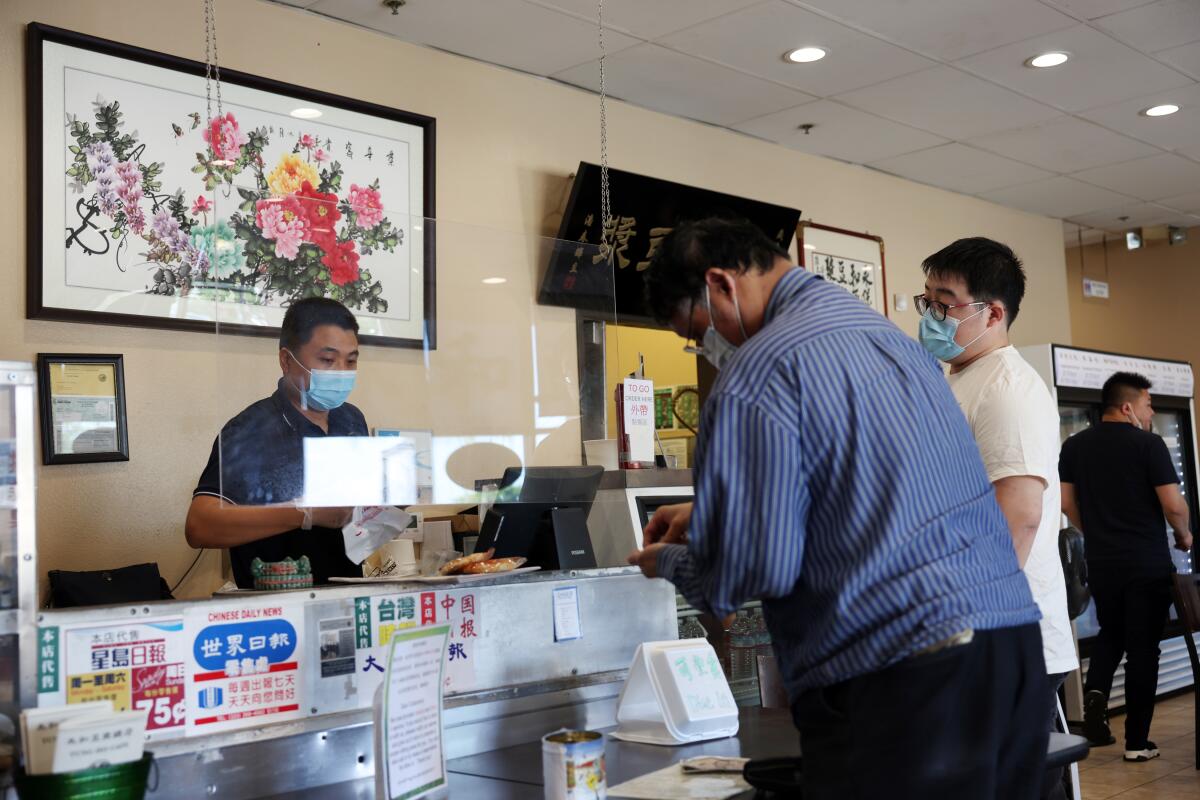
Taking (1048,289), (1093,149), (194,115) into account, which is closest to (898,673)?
(194,115)

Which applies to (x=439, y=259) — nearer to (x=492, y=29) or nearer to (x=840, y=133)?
(x=492, y=29)

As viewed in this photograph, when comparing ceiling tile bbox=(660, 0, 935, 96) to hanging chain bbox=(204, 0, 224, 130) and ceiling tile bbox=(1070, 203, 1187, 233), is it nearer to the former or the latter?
hanging chain bbox=(204, 0, 224, 130)

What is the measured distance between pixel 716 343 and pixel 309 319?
1.15 m

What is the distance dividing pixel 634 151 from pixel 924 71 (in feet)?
3.97

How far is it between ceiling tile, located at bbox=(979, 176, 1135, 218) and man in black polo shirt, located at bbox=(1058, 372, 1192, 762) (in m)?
1.81

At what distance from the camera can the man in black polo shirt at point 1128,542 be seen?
500 centimetres

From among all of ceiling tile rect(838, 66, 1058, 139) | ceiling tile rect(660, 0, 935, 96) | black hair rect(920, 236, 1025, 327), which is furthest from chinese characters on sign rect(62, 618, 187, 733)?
ceiling tile rect(838, 66, 1058, 139)

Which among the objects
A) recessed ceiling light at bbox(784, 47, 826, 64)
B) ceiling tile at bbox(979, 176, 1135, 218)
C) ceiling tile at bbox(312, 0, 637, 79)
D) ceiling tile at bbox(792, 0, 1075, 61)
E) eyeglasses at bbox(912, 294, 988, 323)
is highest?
ceiling tile at bbox(312, 0, 637, 79)

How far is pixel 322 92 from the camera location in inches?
153

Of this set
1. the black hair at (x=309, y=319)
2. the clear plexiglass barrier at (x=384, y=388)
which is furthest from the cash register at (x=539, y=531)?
the black hair at (x=309, y=319)

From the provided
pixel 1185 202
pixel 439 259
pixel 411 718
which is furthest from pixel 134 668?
pixel 1185 202

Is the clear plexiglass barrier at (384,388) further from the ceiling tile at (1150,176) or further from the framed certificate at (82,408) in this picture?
the ceiling tile at (1150,176)

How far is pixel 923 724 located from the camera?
1409 millimetres

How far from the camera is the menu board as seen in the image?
6.32 m
